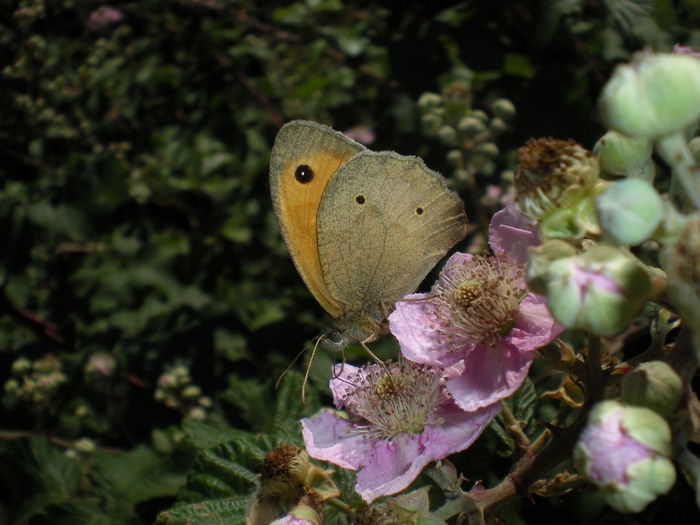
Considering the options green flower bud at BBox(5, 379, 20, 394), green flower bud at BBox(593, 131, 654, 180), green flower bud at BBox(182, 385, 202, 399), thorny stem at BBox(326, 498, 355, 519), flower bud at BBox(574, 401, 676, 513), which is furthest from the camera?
green flower bud at BBox(5, 379, 20, 394)

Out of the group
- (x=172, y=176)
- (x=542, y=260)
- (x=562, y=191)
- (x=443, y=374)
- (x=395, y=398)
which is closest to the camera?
(x=542, y=260)

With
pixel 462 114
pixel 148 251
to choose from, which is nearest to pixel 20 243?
pixel 148 251

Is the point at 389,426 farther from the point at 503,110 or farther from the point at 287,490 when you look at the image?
the point at 503,110

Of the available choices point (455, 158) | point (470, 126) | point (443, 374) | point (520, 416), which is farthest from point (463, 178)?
point (443, 374)

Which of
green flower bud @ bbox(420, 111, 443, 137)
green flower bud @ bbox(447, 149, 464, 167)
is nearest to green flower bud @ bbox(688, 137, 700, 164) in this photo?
green flower bud @ bbox(447, 149, 464, 167)

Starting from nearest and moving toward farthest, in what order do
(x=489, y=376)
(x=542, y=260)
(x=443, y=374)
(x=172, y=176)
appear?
(x=542, y=260) < (x=489, y=376) < (x=443, y=374) < (x=172, y=176)

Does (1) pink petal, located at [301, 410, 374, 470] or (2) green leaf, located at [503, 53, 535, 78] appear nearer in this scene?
(1) pink petal, located at [301, 410, 374, 470]

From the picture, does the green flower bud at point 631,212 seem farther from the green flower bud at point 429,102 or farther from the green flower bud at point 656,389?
the green flower bud at point 429,102

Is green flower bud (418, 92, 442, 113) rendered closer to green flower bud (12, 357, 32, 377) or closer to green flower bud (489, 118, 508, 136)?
green flower bud (489, 118, 508, 136)
